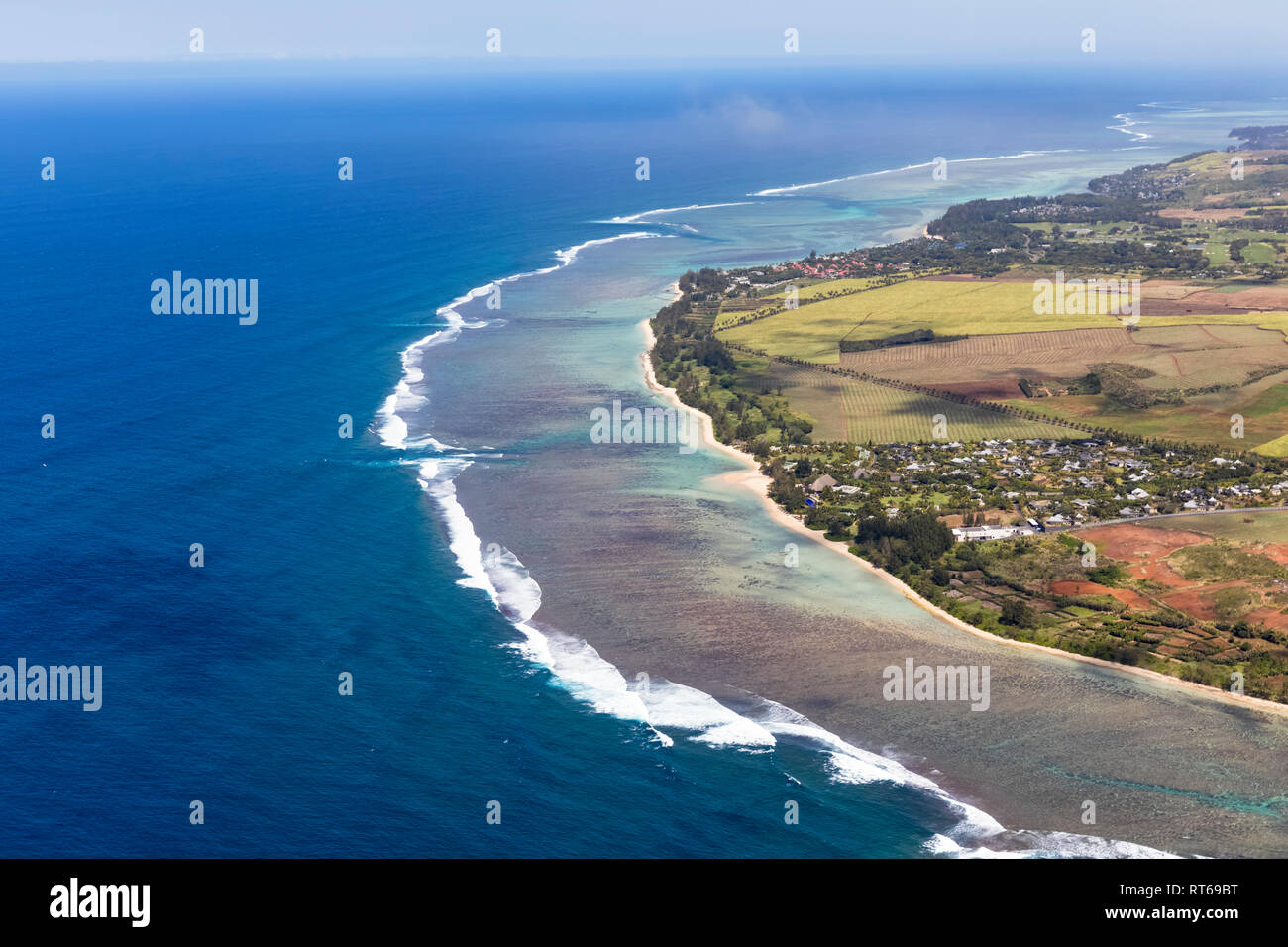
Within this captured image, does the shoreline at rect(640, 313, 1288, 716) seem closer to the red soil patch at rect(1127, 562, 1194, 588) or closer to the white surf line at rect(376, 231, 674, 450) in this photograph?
the red soil patch at rect(1127, 562, 1194, 588)

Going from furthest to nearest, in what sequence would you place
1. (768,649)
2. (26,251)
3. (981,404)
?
(26,251) < (981,404) < (768,649)

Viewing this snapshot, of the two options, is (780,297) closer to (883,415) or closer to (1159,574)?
(883,415)

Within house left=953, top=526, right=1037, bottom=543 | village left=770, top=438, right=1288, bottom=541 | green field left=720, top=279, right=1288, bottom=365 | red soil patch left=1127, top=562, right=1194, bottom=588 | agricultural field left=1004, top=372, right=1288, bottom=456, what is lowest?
red soil patch left=1127, top=562, right=1194, bottom=588

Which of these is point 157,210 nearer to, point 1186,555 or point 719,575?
→ point 719,575

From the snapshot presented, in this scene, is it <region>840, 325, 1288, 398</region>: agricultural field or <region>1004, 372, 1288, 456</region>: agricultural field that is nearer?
<region>1004, 372, 1288, 456</region>: agricultural field

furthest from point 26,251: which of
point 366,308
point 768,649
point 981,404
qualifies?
point 768,649

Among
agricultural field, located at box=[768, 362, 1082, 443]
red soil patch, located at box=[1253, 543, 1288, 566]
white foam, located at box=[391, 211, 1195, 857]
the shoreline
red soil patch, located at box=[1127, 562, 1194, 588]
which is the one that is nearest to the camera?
white foam, located at box=[391, 211, 1195, 857]

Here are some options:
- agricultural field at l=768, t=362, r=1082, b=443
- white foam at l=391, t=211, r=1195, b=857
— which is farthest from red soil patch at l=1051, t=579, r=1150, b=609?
agricultural field at l=768, t=362, r=1082, b=443
